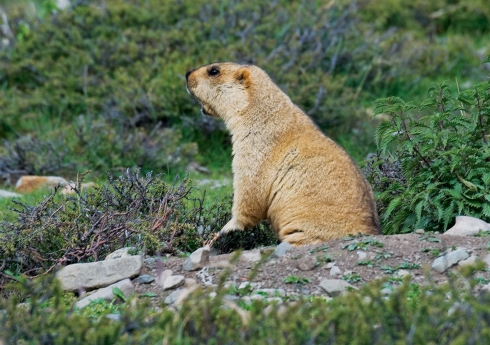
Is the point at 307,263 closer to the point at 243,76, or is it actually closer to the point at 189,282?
the point at 189,282

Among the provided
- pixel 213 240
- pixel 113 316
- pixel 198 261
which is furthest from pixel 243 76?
pixel 113 316

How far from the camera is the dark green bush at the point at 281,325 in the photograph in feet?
11.1

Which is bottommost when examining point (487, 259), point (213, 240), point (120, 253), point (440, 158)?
point (487, 259)

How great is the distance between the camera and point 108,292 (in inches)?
185

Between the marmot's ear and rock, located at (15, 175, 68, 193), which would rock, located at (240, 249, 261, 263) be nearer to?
the marmot's ear

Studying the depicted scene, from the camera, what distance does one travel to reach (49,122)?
9.55 metres

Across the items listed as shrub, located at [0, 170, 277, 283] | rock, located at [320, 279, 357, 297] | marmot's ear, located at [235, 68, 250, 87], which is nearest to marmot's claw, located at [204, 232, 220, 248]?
shrub, located at [0, 170, 277, 283]

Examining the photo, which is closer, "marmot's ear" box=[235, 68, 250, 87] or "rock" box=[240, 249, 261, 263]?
"rock" box=[240, 249, 261, 263]

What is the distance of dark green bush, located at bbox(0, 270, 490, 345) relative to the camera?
3.37m

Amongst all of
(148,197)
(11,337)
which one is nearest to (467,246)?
(148,197)

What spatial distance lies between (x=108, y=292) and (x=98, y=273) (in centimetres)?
30

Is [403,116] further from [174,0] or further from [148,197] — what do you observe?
[174,0]

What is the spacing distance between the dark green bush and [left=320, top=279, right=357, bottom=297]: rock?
2.43 feet

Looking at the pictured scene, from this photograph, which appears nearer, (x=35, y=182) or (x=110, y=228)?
(x=110, y=228)
